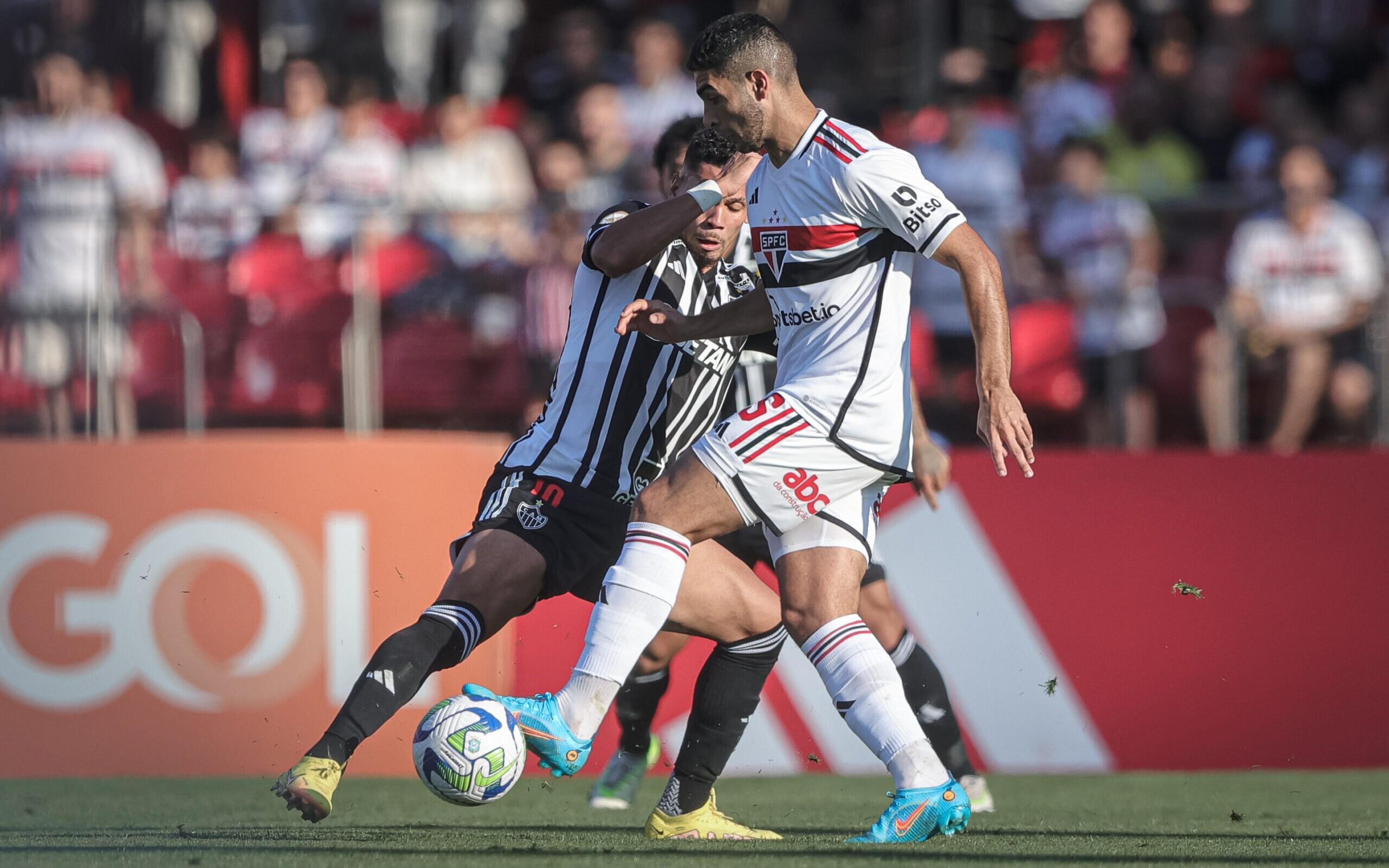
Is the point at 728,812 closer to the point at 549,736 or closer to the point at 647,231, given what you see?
the point at 549,736

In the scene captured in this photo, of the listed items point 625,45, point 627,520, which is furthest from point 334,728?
point 625,45

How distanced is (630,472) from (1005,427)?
1379mm

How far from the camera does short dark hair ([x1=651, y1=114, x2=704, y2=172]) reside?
574cm

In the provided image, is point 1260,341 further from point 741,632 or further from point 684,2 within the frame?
point 684,2

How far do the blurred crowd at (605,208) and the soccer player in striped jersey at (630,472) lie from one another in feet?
7.00

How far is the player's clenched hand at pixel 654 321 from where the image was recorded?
186 inches

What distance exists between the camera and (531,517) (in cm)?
498

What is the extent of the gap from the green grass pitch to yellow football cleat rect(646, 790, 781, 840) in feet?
0.41

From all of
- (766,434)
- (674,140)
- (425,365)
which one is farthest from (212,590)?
(766,434)

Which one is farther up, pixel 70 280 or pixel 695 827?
pixel 70 280

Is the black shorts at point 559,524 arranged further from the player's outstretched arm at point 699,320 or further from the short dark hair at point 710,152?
the short dark hair at point 710,152

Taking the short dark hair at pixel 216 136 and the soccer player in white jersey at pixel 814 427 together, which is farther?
the short dark hair at pixel 216 136

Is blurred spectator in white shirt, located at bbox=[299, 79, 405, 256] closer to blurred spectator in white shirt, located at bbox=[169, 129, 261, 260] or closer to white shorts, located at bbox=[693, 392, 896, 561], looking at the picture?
blurred spectator in white shirt, located at bbox=[169, 129, 261, 260]

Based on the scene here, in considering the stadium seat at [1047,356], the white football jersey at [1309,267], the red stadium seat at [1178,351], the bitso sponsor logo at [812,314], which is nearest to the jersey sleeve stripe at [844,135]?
the bitso sponsor logo at [812,314]
